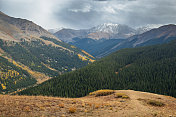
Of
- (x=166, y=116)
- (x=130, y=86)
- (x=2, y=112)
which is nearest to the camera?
(x=2, y=112)

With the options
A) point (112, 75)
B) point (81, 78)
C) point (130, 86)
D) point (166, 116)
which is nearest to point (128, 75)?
point (112, 75)

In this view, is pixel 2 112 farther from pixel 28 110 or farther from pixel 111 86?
pixel 111 86

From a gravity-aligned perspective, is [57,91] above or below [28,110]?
below

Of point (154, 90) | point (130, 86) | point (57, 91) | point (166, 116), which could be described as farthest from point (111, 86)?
point (166, 116)

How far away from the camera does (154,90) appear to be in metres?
133

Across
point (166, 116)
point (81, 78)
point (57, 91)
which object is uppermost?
point (166, 116)

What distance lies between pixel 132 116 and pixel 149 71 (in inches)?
7635

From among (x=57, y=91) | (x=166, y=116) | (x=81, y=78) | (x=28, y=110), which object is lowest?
(x=57, y=91)

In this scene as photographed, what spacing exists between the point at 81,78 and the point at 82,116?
154 meters

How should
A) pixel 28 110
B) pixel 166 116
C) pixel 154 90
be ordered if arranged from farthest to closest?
pixel 154 90 < pixel 166 116 < pixel 28 110

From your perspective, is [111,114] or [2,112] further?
[111,114]

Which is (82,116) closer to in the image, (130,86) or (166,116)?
(166,116)

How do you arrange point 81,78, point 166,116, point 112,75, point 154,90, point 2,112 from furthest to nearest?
point 112,75 → point 81,78 → point 154,90 → point 166,116 → point 2,112

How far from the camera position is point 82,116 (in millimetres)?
18000
